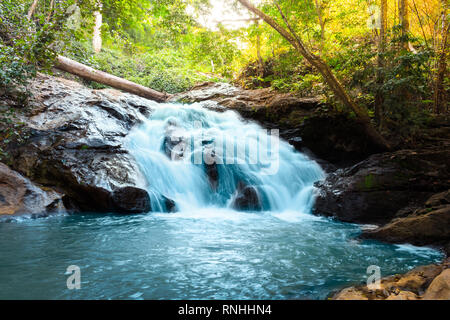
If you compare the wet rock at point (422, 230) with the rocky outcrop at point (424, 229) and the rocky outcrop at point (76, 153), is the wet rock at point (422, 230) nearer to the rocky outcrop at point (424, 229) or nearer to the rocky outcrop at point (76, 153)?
the rocky outcrop at point (424, 229)

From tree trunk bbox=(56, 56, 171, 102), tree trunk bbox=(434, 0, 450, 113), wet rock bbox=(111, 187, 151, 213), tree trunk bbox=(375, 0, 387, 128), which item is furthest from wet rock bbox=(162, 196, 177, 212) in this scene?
tree trunk bbox=(434, 0, 450, 113)

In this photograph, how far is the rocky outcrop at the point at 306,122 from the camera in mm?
7910

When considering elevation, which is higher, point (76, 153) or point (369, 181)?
point (76, 153)

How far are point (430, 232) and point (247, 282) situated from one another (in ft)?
10.3

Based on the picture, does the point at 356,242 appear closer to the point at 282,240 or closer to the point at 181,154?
the point at 282,240

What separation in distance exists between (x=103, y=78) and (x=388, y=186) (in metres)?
11.1

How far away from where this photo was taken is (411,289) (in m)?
2.47

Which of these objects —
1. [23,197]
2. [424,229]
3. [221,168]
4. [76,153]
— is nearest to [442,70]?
[424,229]

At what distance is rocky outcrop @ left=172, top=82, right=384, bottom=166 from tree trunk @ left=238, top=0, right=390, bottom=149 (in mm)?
675

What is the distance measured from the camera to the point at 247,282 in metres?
2.98

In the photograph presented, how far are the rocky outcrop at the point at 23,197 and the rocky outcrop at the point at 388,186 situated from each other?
6130 millimetres

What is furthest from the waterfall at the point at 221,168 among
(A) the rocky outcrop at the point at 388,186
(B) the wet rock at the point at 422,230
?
(B) the wet rock at the point at 422,230

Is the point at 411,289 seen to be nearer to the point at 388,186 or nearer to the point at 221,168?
the point at 388,186
